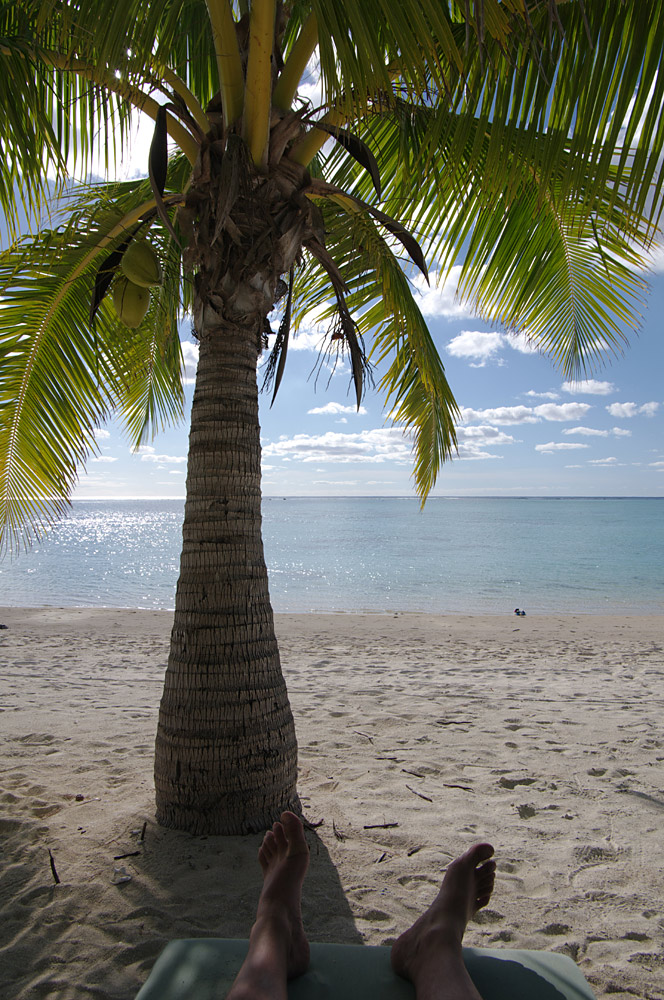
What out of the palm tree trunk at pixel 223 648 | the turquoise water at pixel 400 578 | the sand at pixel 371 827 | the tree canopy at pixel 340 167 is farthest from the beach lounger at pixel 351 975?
the turquoise water at pixel 400 578

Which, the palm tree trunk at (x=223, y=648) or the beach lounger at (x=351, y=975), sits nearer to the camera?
the beach lounger at (x=351, y=975)

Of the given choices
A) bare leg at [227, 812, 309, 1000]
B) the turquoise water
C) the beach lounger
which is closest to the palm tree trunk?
bare leg at [227, 812, 309, 1000]

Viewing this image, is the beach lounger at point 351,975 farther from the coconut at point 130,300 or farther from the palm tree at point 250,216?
the coconut at point 130,300

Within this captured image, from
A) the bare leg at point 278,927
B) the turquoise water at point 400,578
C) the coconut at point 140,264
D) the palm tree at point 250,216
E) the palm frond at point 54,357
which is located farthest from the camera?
the turquoise water at point 400,578

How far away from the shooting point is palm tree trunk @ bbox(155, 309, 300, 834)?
9.01ft

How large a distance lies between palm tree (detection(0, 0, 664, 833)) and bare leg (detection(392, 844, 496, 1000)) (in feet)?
3.38

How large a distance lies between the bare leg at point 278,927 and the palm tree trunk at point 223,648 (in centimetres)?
59

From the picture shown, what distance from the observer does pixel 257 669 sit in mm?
2807

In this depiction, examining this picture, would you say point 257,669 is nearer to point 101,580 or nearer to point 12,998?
point 12,998

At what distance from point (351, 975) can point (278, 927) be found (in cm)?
23

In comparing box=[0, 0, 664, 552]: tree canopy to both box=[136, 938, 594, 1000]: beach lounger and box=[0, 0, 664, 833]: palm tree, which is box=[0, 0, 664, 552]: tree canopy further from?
box=[136, 938, 594, 1000]: beach lounger

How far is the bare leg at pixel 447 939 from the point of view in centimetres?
163

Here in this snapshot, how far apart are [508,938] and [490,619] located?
12.0 m

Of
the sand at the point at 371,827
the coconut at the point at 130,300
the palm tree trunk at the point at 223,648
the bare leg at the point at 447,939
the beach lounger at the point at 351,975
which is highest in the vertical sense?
the coconut at the point at 130,300
